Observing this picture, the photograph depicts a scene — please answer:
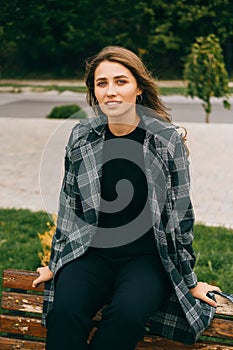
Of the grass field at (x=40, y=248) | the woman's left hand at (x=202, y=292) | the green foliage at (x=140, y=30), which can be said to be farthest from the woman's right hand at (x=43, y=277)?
A: the green foliage at (x=140, y=30)

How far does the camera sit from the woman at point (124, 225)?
7.60 feet

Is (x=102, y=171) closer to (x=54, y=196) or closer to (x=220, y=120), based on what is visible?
(x=54, y=196)

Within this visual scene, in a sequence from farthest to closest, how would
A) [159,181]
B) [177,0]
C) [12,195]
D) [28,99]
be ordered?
1. [177,0]
2. [28,99]
3. [12,195]
4. [159,181]

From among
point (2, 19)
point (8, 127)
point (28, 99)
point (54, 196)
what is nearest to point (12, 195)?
point (54, 196)

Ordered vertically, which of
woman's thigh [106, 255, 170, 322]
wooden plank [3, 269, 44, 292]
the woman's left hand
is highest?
woman's thigh [106, 255, 170, 322]

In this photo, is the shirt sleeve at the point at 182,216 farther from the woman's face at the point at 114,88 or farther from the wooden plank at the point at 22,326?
the wooden plank at the point at 22,326

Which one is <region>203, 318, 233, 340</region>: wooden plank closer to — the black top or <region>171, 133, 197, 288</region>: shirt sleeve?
<region>171, 133, 197, 288</region>: shirt sleeve

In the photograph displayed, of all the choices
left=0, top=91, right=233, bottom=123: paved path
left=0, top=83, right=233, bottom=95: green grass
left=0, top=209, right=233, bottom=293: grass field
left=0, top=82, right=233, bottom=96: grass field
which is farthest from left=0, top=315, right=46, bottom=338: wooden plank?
left=0, top=82, right=233, bottom=96: grass field

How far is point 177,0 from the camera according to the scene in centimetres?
2500

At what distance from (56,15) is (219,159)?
9363 millimetres

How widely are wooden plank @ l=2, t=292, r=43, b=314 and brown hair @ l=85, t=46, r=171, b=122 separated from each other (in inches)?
36.9

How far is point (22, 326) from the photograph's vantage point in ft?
8.54

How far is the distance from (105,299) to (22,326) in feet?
1.39

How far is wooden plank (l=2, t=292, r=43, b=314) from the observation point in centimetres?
261
